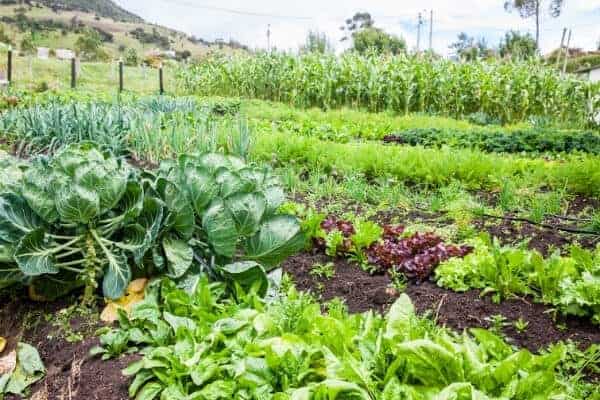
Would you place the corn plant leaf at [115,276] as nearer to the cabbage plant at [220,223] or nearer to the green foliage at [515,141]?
the cabbage plant at [220,223]

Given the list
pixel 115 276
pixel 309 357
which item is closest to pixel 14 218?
pixel 115 276

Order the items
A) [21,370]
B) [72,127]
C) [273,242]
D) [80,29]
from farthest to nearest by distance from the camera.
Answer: [80,29]
[72,127]
[273,242]
[21,370]

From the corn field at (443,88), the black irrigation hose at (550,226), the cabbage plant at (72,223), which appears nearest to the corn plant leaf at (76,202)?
the cabbage plant at (72,223)

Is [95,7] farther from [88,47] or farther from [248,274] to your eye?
[248,274]

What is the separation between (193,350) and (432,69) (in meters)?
12.8

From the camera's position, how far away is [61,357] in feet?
6.48

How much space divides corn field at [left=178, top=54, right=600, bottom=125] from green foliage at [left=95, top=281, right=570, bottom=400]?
12105mm

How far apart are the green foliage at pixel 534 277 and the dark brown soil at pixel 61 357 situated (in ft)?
4.95

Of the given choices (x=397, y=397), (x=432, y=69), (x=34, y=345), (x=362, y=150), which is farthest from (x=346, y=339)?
(x=432, y=69)

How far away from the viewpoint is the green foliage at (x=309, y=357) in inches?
54.4

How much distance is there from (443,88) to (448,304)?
11507mm

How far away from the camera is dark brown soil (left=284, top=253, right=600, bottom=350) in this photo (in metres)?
2.15

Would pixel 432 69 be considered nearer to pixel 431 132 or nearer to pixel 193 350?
pixel 431 132

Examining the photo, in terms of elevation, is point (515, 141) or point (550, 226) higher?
point (515, 141)
